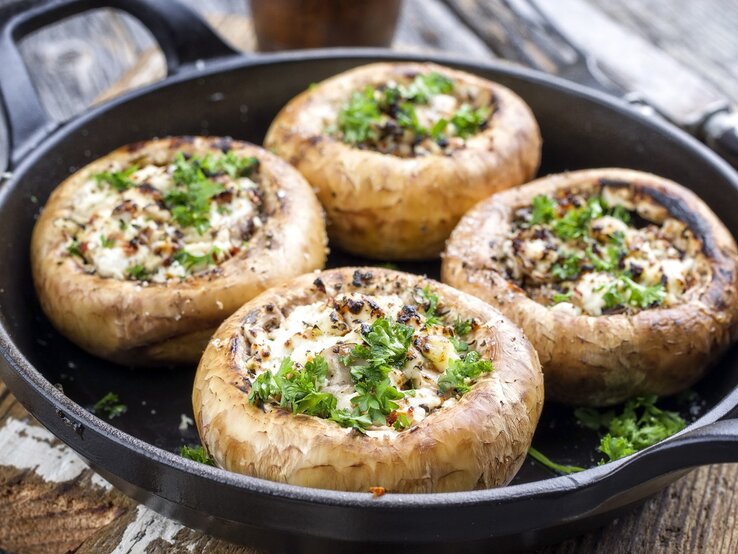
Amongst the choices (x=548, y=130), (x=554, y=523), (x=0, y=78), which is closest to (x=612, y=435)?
(x=554, y=523)

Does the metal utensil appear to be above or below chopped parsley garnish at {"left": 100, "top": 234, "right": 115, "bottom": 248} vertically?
above

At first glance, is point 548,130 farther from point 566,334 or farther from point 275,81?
point 566,334

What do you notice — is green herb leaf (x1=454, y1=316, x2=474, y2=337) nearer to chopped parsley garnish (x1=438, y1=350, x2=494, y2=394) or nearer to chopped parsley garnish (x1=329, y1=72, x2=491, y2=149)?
chopped parsley garnish (x1=438, y1=350, x2=494, y2=394)

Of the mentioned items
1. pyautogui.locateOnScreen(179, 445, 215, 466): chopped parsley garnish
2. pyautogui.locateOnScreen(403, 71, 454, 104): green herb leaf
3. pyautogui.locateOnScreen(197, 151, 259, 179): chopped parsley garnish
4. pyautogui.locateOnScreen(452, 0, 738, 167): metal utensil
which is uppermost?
pyautogui.locateOnScreen(452, 0, 738, 167): metal utensil

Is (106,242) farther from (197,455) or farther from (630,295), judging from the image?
(630,295)

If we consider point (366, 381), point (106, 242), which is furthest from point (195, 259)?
point (366, 381)

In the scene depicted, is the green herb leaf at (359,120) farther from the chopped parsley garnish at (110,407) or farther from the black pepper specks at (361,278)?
the chopped parsley garnish at (110,407)

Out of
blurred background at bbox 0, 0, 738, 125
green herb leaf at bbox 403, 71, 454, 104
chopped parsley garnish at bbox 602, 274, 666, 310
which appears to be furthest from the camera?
blurred background at bbox 0, 0, 738, 125

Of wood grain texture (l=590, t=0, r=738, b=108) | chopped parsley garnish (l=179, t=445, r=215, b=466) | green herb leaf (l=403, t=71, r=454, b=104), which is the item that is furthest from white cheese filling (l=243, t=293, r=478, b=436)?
wood grain texture (l=590, t=0, r=738, b=108)
